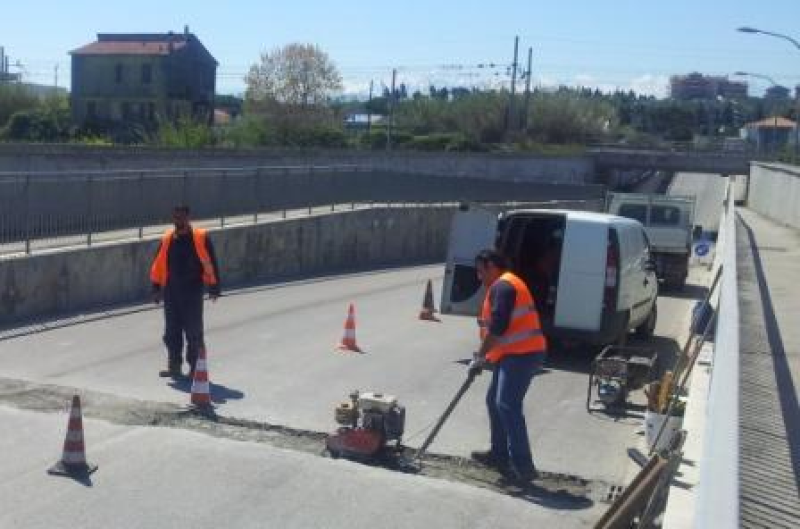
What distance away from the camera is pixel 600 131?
12812cm

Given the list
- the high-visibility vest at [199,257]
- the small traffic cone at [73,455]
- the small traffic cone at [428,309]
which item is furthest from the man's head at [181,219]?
the small traffic cone at [428,309]

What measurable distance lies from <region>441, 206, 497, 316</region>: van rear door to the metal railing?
6.34m

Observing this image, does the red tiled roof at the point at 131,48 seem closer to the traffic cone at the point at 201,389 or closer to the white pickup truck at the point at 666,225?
the white pickup truck at the point at 666,225

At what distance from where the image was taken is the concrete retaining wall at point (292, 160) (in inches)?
1355

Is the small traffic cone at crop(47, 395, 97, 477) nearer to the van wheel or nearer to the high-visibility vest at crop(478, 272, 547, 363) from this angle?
the high-visibility vest at crop(478, 272, 547, 363)

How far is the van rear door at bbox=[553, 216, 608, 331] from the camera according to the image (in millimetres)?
14242

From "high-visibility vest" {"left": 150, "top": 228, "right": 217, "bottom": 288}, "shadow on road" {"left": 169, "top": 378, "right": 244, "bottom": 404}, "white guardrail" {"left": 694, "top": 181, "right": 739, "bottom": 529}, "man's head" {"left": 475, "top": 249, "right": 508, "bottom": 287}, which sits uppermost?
"man's head" {"left": 475, "top": 249, "right": 508, "bottom": 287}

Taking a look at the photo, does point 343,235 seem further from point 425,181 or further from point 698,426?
point 698,426

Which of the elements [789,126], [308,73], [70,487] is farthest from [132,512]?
[789,126]

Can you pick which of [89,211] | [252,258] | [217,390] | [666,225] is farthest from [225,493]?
[666,225]

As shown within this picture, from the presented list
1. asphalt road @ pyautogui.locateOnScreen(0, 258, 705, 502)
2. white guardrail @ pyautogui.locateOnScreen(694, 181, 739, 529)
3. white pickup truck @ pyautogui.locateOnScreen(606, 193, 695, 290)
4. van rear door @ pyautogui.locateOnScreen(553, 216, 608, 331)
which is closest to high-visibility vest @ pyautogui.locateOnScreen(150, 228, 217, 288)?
asphalt road @ pyautogui.locateOnScreen(0, 258, 705, 502)

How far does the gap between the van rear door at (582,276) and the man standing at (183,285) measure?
15.0ft

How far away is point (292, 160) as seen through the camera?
5022 cm

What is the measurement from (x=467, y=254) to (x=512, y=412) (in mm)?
6302
